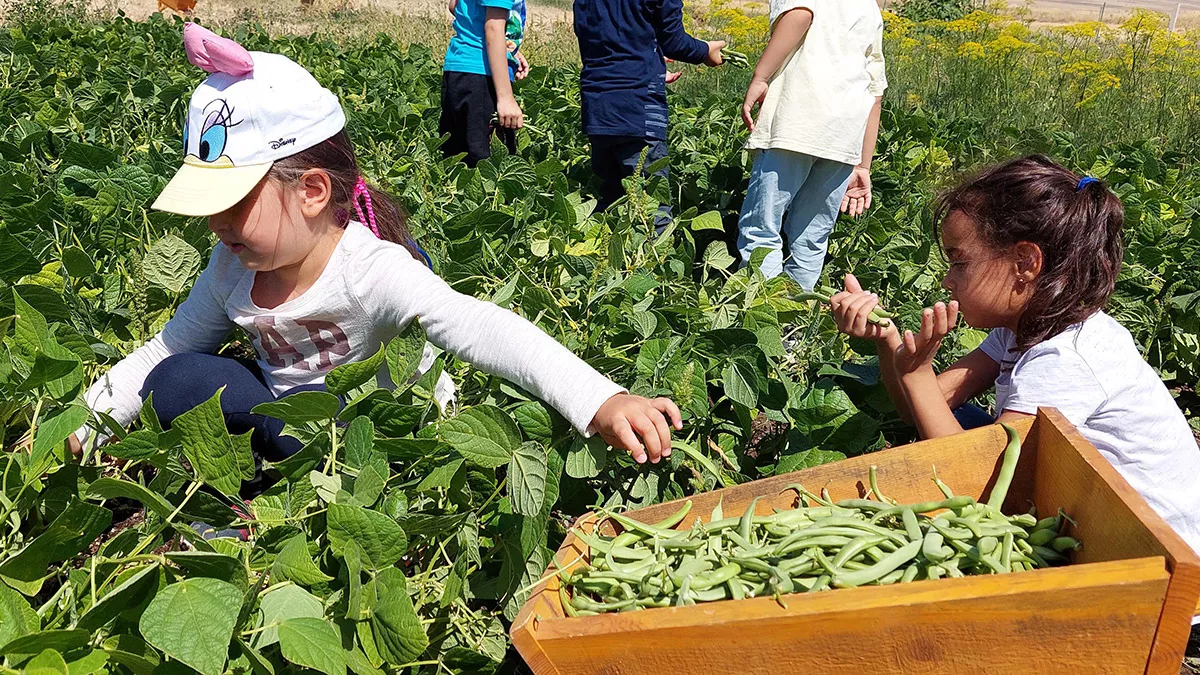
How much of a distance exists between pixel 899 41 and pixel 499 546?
10617 mm

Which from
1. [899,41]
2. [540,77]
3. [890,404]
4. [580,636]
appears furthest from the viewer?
[899,41]

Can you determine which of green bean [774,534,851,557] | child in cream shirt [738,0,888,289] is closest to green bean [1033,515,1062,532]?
green bean [774,534,851,557]

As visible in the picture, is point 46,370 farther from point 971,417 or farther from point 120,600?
point 971,417

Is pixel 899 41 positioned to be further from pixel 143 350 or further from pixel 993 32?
pixel 143 350

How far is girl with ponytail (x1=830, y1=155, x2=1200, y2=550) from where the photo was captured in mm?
1862

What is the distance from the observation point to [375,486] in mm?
1396

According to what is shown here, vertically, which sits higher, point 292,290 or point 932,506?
point 932,506

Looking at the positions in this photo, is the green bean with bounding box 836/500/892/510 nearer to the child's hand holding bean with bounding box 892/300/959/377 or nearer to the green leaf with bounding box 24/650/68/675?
the child's hand holding bean with bounding box 892/300/959/377

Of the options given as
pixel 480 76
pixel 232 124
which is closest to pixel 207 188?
pixel 232 124

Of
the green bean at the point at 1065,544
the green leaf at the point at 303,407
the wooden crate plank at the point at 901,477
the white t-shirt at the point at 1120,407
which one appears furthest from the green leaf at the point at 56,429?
the white t-shirt at the point at 1120,407

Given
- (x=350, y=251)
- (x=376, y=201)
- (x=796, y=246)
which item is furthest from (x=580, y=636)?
(x=796, y=246)

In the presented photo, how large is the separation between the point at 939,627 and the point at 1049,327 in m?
1.01

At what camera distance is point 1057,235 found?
6.53ft

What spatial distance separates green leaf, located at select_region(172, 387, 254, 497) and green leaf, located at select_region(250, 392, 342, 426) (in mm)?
55
